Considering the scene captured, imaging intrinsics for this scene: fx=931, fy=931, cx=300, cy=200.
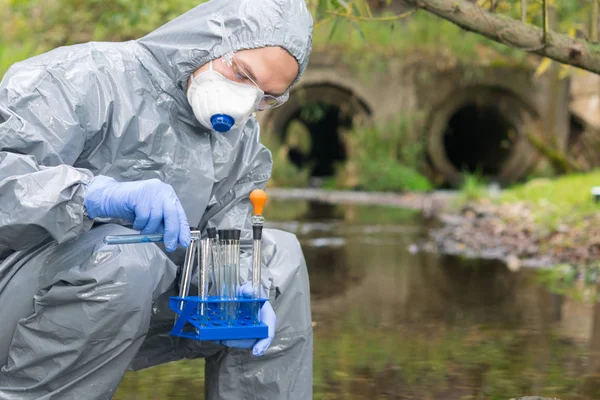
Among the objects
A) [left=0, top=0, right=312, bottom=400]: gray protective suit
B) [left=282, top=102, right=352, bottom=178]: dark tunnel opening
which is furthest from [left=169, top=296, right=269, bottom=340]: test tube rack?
[left=282, top=102, right=352, bottom=178]: dark tunnel opening

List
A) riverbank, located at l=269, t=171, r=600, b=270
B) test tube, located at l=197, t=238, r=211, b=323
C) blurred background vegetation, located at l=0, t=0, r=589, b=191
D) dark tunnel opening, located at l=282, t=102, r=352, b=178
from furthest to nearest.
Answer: dark tunnel opening, located at l=282, t=102, r=352, b=178
blurred background vegetation, located at l=0, t=0, r=589, b=191
riverbank, located at l=269, t=171, r=600, b=270
test tube, located at l=197, t=238, r=211, b=323

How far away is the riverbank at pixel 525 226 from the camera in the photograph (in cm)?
713

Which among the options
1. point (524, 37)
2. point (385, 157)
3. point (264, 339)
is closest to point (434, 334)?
point (524, 37)

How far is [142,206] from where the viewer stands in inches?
93.0

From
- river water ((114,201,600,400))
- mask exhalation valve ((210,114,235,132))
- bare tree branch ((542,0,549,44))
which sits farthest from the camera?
bare tree branch ((542,0,549,44))

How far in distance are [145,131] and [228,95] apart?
28cm

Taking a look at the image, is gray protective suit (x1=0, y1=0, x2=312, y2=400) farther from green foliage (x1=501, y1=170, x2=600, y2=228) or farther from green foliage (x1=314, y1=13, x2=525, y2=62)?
green foliage (x1=314, y1=13, x2=525, y2=62)

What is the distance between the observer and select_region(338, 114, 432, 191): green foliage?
568 inches

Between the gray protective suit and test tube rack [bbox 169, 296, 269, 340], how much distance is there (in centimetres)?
10

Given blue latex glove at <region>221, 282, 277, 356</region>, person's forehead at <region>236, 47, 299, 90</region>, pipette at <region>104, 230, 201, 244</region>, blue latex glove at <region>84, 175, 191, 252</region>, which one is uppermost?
person's forehead at <region>236, 47, 299, 90</region>

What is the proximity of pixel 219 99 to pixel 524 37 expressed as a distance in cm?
182

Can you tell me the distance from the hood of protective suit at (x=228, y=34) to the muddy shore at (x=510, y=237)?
445 cm

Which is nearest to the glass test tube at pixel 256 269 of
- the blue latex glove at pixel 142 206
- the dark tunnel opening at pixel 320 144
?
the blue latex glove at pixel 142 206

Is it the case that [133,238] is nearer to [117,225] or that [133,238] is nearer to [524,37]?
[117,225]
